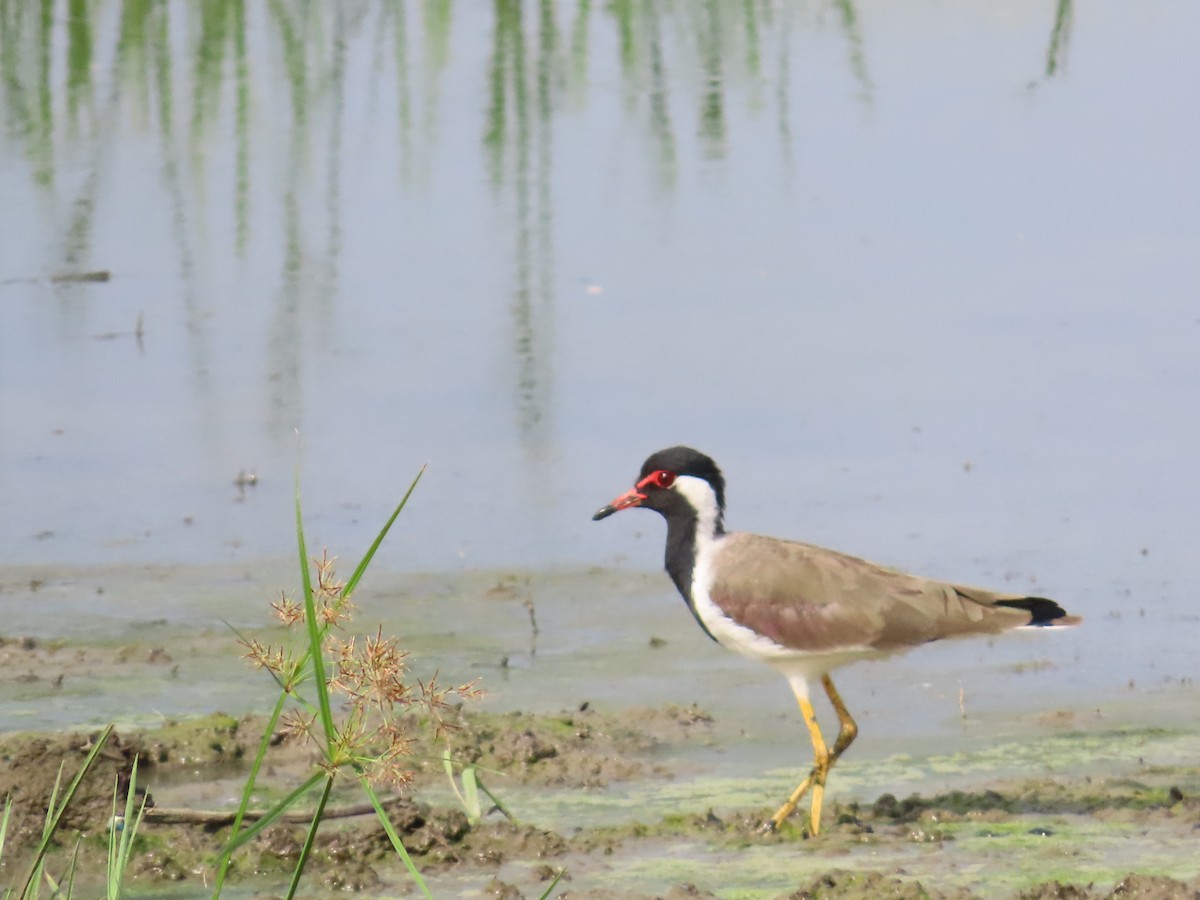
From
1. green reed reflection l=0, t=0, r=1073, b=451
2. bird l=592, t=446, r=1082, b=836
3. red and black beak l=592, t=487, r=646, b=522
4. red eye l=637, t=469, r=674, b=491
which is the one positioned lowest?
bird l=592, t=446, r=1082, b=836

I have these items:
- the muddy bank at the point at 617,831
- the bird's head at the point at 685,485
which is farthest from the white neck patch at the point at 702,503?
the muddy bank at the point at 617,831

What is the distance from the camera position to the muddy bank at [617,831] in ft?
16.2

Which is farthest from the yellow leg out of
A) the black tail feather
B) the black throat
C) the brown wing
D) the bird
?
the black tail feather

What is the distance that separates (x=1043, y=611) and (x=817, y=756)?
743 mm

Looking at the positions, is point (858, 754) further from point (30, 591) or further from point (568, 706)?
point (30, 591)

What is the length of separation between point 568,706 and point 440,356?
364 centimetres

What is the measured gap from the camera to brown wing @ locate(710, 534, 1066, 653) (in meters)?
5.87

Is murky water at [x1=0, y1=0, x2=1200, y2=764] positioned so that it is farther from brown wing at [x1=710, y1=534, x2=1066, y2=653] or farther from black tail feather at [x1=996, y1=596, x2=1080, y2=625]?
black tail feather at [x1=996, y1=596, x2=1080, y2=625]

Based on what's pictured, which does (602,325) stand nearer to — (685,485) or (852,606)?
(685,485)

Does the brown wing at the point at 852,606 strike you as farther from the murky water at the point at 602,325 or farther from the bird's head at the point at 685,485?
the murky water at the point at 602,325

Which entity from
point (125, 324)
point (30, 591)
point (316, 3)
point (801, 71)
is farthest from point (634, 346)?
point (316, 3)

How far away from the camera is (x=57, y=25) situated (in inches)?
658

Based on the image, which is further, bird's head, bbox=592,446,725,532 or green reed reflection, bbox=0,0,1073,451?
green reed reflection, bbox=0,0,1073,451

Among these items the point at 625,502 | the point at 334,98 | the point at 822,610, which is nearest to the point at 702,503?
the point at 625,502
